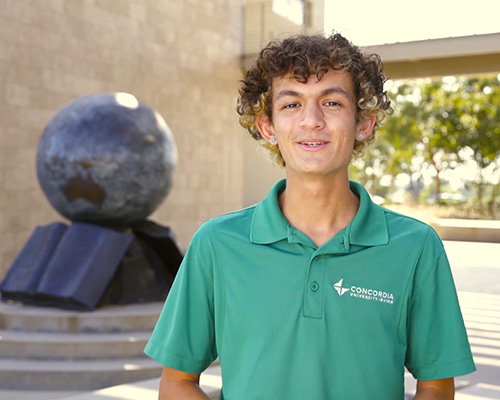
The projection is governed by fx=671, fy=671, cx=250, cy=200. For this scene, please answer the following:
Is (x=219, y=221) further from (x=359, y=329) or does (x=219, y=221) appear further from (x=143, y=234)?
(x=143, y=234)

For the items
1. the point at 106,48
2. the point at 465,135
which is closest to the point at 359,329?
the point at 106,48

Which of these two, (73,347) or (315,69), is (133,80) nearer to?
(73,347)

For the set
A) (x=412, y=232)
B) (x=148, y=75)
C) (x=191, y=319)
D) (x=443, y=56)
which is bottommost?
Result: (x=191, y=319)

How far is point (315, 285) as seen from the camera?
180 centimetres

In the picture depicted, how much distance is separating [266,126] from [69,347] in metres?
4.83

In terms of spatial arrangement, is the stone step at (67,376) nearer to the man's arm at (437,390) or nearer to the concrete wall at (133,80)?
the man's arm at (437,390)

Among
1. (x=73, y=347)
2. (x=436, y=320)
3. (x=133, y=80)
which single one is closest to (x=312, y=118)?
(x=436, y=320)

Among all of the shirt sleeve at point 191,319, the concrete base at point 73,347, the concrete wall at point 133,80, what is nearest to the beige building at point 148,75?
the concrete wall at point 133,80

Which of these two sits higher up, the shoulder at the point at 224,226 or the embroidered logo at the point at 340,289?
the shoulder at the point at 224,226

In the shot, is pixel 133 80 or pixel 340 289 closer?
pixel 340 289

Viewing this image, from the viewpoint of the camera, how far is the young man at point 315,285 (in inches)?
70.3

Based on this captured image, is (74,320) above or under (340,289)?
under

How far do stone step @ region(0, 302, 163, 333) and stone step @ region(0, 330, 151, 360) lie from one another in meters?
0.23

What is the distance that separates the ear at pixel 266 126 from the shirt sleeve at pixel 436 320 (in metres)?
0.60
